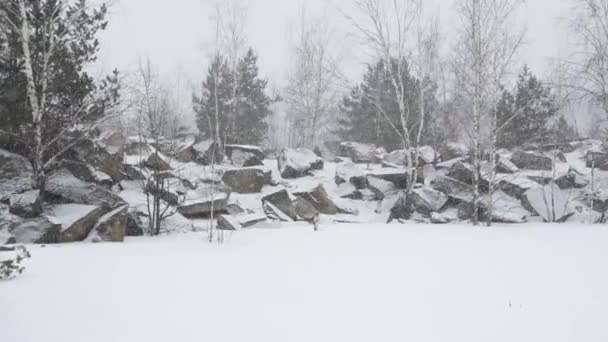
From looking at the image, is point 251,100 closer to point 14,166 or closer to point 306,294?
point 14,166

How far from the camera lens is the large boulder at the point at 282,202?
10.4 m

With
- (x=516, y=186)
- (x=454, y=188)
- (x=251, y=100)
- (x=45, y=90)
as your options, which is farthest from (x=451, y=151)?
(x=45, y=90)

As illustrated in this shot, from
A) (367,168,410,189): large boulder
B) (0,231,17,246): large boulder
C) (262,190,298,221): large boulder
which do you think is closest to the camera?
(0,231,17,246): large boulder

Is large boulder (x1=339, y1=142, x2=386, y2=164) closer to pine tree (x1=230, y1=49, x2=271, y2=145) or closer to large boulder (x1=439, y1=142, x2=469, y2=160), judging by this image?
large boulder (x1=439, y1=142, x2=469, y2=160)

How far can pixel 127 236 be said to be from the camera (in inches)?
279

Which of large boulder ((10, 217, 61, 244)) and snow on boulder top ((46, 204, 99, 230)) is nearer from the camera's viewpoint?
large boulder ((10, 217, 61, 244))

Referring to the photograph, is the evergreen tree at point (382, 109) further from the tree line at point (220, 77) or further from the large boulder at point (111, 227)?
the large boulder at point (111, 227)

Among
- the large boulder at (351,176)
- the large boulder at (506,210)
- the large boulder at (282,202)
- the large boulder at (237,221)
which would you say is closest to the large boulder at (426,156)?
the large boulder at (351,176)

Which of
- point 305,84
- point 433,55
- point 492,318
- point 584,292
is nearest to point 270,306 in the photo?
point 492,318

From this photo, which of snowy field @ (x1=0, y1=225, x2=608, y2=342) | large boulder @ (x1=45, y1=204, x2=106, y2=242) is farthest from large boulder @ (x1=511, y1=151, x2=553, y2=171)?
large boulder @ (x1=45, y1=204, x2=106, y2=242)

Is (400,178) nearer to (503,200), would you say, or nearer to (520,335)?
(503,200)

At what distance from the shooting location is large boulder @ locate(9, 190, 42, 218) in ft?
20.2

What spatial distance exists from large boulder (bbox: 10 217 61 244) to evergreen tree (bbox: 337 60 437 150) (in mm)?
13296

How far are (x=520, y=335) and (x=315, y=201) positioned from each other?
29.3 feet
